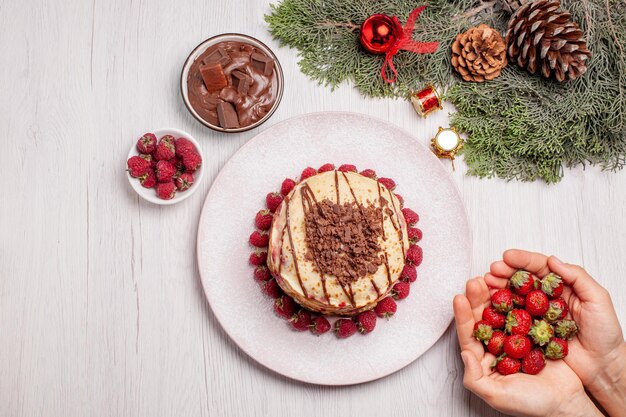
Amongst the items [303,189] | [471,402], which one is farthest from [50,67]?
[471,402]

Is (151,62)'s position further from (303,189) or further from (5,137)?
(303,189)

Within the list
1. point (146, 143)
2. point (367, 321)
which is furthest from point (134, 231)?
point (367, 321)

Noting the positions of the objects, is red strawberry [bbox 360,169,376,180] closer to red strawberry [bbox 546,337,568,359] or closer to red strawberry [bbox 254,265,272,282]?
red strawberry [bbox 254,265,272,282]

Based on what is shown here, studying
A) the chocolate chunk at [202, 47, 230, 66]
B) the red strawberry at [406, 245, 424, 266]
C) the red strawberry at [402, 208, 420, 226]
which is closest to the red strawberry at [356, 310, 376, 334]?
the red strawberry at [406, 245, 424, 266]

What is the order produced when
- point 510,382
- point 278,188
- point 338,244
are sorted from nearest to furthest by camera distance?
point 338,244
point 510,382
point 278,188

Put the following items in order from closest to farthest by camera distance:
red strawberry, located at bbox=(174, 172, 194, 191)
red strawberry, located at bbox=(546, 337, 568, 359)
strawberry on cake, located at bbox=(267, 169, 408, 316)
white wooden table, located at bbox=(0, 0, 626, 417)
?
strawberry on cake, located at bbox=(267, 169, 408, 316) < red strawberry, located at bbox=(546, 337, 568, 359) < red strawberry, located at bbox=(174, 172, 194, 191) < white wooden table, located at bbox=(0, 0, 626, 417)

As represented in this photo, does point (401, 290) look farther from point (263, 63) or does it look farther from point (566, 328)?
point (263, 63)

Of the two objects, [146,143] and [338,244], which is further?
[146,143]

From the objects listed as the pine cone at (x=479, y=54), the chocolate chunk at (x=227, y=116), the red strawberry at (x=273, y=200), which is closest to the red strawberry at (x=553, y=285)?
the pine cone at (x=479, y=54)
